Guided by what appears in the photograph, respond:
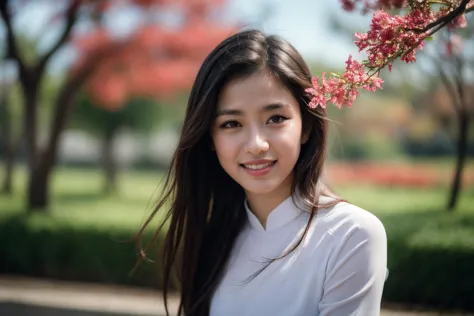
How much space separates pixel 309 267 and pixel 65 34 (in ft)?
15.2

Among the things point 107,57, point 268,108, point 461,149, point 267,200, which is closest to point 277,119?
point 268,108

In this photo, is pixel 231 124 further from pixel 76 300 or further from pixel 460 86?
pixel 460 86

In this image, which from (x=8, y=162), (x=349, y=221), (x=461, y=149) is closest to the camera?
(x=349, y=221)

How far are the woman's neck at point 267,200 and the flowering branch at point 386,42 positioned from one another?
0.36 m

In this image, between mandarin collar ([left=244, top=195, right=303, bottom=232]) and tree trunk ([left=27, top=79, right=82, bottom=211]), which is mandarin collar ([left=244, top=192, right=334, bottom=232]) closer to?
mandarin collar ([left=244, top=195, right=303, bottom=232])

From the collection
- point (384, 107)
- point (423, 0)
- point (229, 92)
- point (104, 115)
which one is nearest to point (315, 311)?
point (229, 92)

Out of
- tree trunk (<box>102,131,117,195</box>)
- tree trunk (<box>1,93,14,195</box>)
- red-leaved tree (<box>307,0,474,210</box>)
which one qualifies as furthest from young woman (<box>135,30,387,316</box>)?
tree trunk (<box>102,131,117,195</box>)

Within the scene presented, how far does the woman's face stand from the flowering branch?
166 millimetres

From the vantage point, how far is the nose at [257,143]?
1.45 m

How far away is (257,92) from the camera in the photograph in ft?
4.88

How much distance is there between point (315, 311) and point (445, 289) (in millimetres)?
2369

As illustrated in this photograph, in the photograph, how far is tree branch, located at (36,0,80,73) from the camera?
5.42 m

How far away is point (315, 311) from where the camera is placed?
1.43 metres

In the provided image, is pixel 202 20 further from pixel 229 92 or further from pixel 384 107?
pixel 384 107
